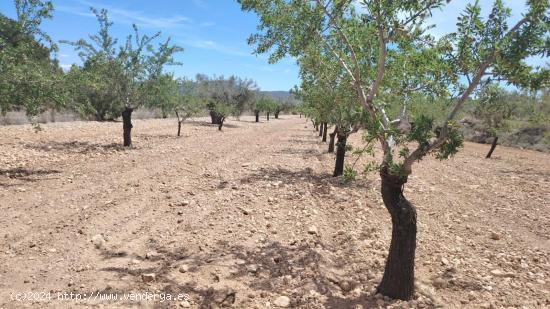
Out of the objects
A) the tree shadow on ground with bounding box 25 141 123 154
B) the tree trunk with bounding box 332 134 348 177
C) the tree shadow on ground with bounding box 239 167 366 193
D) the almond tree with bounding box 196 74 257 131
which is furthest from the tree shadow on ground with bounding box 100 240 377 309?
the almond tree with bounding box 196 74 257 131

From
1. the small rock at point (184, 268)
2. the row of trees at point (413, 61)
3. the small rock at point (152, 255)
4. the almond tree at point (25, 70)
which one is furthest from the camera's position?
the almond tree at point (25, 70)

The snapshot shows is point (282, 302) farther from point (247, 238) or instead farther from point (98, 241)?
point (98, 241)

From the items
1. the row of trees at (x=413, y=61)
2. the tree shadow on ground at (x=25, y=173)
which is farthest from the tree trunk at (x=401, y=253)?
the tree shadow on ground at (x=25, y=173)

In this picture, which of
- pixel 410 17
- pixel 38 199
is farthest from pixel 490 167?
pixel 38 199

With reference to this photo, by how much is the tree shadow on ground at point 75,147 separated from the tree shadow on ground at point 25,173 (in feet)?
15.2

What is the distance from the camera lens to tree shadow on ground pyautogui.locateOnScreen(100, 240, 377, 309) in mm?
5664

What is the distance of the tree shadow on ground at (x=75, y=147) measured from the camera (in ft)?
58.8

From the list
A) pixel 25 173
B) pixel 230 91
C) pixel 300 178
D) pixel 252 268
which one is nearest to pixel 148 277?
pixel 252 268

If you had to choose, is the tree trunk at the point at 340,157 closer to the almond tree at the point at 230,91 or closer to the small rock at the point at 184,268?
the small rock at the point at 184,268

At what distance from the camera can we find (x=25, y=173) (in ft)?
41.8

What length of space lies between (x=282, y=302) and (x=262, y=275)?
930 mm

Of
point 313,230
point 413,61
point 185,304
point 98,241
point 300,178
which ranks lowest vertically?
point 185,304

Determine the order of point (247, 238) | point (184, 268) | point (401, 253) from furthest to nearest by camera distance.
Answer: point (247, 238), point (184, 268), point (401, 253)

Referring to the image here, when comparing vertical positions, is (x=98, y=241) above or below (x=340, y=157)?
below
